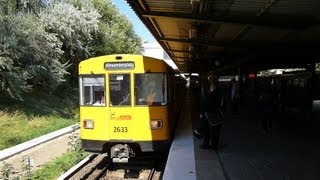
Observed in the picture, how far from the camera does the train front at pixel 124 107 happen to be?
1250 centimetres

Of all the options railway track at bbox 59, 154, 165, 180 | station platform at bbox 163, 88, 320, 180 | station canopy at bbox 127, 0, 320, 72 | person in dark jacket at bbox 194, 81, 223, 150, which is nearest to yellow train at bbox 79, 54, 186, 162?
railway track at bbox 59, 154, 165, 180

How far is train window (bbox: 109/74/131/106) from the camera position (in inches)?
497

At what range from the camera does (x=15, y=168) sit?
41.7ft

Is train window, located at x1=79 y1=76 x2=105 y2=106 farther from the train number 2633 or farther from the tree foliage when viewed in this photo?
the tree foliage

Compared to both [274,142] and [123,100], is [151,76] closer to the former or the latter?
[123,100]

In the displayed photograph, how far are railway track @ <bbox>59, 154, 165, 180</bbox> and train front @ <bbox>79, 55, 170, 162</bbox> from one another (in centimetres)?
49

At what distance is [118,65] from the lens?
41.4 ft

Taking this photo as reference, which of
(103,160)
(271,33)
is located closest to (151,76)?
(103,160)

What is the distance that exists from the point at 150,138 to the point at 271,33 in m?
5.68

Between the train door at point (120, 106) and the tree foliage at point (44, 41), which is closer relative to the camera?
the train door at point (120, 106)

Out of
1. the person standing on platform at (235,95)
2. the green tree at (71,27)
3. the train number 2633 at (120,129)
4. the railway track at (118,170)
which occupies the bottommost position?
the railway track at (118,170)

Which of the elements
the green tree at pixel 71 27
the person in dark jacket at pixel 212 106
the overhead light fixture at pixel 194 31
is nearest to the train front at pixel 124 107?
the person in dark jacket at pixel 212 106

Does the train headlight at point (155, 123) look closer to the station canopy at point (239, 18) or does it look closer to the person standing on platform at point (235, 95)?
the station canopy at point (239, 18)

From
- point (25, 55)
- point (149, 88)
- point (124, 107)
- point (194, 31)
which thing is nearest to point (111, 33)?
point (25, 55)
